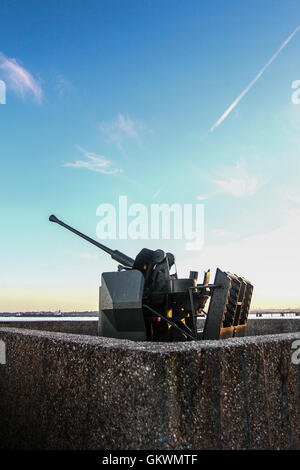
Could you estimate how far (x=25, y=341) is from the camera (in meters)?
4.20

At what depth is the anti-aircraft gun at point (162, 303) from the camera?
20.4 feet

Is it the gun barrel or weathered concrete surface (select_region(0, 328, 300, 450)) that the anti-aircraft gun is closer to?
the gun barrel

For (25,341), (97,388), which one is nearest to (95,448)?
(97,388)

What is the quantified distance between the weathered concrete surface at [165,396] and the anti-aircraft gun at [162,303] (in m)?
2.64

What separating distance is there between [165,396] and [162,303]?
424 centimetres

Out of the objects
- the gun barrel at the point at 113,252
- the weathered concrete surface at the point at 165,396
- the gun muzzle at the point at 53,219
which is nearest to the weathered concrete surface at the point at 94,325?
the gun barrel at the point at 113,252

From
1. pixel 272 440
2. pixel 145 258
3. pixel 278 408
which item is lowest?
pixel 272 440

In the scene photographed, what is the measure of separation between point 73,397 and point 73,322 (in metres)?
6.89

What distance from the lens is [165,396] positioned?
2.42 metres

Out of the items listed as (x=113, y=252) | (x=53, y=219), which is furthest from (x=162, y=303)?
(x=53, y=219)

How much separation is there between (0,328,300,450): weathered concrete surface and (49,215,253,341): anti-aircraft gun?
264cm

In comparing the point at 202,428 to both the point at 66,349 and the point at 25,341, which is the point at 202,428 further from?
the point at 25,341

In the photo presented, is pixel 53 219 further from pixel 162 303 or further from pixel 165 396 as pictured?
pixel 165 396

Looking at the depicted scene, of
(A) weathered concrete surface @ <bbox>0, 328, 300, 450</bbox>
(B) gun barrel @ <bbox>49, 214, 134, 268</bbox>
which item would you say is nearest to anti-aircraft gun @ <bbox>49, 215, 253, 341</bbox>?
(B) gun barrel @ <bbox>49, 214, 134, 268</bbox>
